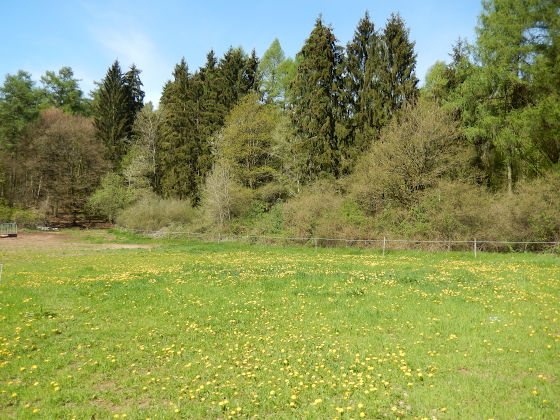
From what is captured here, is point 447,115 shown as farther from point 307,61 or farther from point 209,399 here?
point 209,399

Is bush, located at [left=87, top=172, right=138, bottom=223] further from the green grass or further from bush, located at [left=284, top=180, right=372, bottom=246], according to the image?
the green grass

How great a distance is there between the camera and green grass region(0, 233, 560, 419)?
17.4 ft

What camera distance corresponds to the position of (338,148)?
108 feet

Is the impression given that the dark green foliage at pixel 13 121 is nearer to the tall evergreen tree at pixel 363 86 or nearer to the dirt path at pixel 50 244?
the dirt path at pixel 50 244

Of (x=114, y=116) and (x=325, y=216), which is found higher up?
(x=114, y=116)

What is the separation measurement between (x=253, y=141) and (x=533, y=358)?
35323 millimetres

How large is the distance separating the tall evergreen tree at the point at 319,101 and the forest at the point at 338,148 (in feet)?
0.47

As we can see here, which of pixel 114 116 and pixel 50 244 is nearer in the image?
pixel 50 244

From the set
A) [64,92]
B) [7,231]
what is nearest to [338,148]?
[7,231]

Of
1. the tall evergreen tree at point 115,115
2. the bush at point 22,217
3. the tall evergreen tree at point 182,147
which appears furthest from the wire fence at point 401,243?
the tall evergreen tree at point 115,115

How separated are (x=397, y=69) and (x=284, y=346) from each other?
31.1m

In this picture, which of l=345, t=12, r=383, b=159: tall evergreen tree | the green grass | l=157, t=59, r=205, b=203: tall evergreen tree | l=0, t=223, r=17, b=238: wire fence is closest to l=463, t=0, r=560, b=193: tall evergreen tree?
l=345, t=12, r=383, b=159: tall evergreen tree

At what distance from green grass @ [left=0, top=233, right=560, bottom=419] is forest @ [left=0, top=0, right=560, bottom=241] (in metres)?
12.0

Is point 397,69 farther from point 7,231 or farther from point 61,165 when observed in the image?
point 61,165
